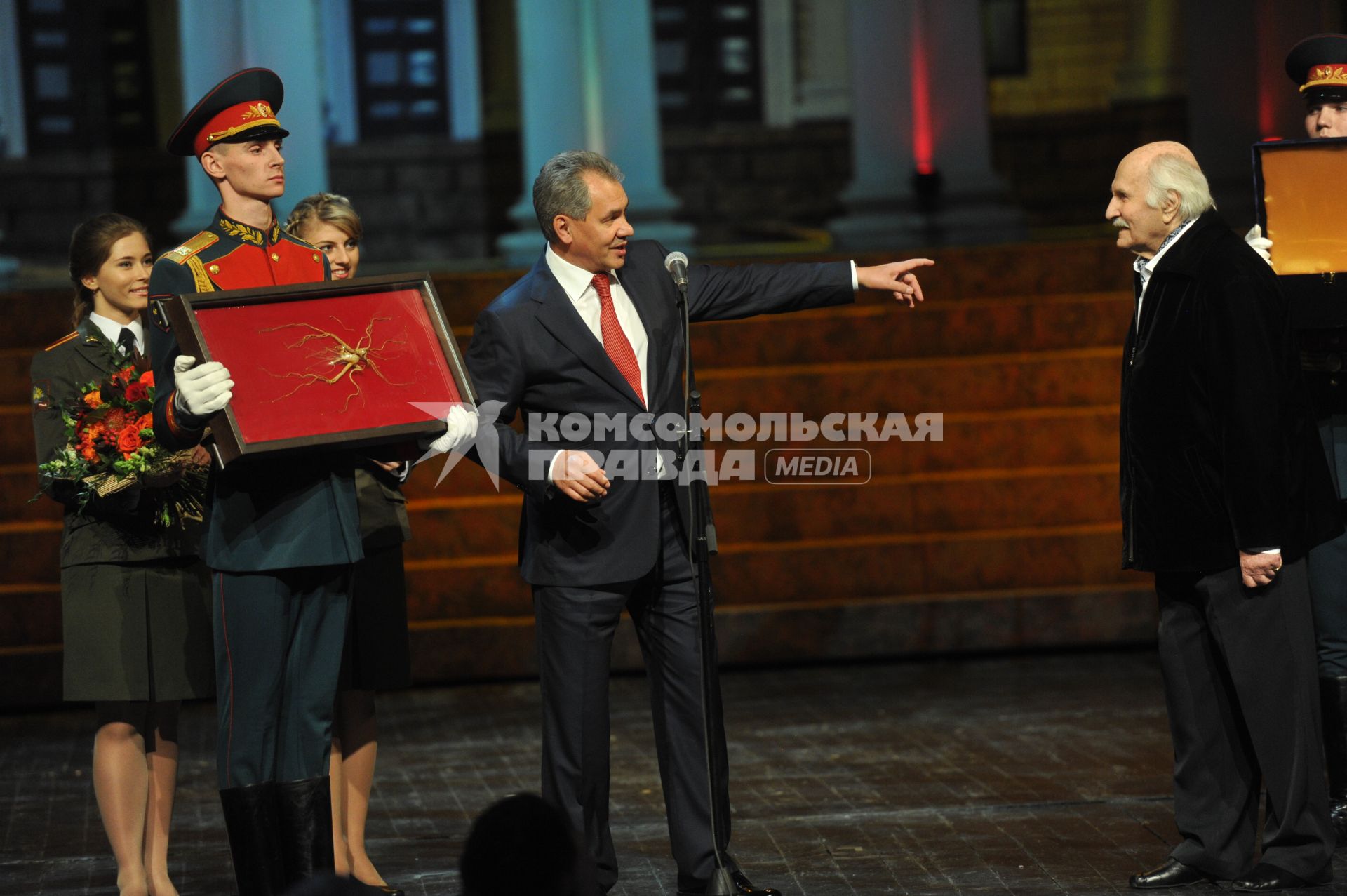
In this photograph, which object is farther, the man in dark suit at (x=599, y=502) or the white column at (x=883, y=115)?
the white column at (x=883, y=115)

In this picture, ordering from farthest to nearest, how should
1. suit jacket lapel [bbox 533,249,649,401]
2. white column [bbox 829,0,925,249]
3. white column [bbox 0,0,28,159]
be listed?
white column [bbox 0,0,28,159]
white column [bbox 829,0,925,249]
suit jacket lapel [bbox 533,249,649,401]

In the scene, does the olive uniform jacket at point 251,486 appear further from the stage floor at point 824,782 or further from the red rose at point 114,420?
the stage floor at point 824,782

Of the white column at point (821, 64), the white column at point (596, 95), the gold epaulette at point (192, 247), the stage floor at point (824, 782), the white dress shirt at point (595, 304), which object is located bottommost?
the stage floor at point (824, 782)

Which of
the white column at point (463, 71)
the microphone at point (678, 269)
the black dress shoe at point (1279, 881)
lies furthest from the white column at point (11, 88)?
the black dress shoe at point (1279, 881)

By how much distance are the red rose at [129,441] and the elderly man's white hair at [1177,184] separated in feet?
9.43

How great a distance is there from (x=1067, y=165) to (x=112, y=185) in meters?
10.0

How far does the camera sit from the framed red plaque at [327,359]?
3.94 metres

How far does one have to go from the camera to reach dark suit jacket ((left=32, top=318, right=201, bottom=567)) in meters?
4.77

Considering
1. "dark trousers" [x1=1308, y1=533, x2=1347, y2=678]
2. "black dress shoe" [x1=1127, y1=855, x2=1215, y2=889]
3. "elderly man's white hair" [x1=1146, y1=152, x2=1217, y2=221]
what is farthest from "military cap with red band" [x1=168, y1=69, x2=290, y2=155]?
"dark trousers" [x1=1308, y1=533, x2=1347, y2=678]

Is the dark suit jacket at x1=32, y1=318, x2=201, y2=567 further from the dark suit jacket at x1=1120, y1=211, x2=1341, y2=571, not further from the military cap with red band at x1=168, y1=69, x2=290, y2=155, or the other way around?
the dark suit jacket at x1=1120, y1=211, x2=1341, y2=571

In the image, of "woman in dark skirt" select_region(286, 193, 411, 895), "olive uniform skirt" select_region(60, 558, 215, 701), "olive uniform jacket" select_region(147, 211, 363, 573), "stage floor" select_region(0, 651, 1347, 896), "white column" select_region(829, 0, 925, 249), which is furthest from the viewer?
"white column" select_region(829, 0, 925, 249)

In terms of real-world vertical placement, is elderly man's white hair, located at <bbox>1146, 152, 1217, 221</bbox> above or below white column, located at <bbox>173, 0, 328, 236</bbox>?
below

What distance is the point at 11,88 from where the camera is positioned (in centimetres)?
1684

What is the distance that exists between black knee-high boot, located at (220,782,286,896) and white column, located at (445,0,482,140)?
13.9 metres
